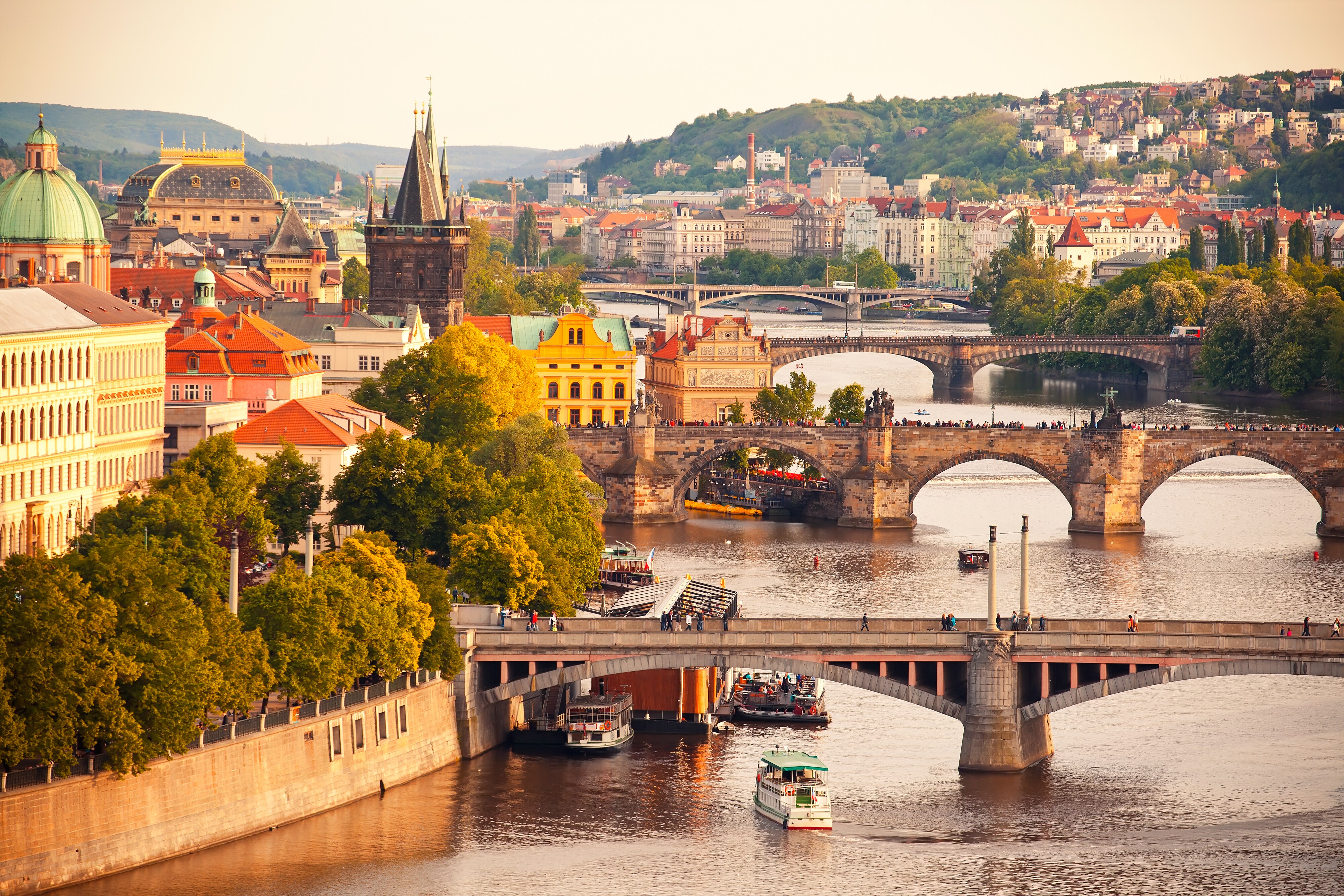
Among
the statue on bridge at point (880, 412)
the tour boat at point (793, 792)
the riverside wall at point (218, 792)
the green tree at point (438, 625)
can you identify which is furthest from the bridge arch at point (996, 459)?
the riverside wall at point (218, 792)

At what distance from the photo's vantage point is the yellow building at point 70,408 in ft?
221

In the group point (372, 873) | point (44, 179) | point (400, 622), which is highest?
point (44, 179)

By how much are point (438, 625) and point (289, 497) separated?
16908 mm

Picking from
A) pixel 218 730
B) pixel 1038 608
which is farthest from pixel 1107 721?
pixel 218 730

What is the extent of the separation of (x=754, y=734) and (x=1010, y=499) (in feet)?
149

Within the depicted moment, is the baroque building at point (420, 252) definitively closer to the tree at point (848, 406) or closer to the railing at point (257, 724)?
the tree at point (848, 406)

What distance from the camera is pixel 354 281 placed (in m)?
159

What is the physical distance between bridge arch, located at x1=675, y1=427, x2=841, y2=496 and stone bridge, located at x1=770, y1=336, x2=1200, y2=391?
137ft

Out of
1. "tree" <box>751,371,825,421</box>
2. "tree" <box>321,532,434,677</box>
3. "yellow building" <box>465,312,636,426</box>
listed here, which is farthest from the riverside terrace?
"tree" <box>751,371,825,421</box>

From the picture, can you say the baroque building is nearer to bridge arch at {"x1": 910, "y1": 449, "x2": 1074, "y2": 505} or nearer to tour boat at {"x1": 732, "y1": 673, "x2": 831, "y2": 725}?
bridge arch at {"x1": 910, "y1": 449, "x2": 1074, "y2": 505}

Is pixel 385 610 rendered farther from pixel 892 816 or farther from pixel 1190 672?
pixel 1190 672

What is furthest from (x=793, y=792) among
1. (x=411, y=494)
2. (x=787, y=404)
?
(x=787, y=404)

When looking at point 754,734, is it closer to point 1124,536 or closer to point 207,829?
point 207,829

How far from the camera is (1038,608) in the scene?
249 feet
